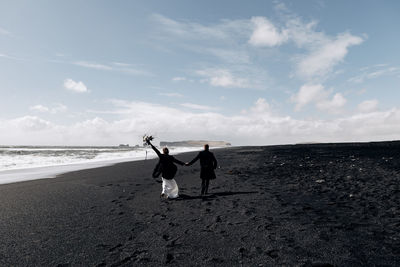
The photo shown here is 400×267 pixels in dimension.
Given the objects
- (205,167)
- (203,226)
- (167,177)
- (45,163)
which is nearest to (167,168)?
(167,177)

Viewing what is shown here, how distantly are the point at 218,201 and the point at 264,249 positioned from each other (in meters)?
4.79

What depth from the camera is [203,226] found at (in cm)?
752

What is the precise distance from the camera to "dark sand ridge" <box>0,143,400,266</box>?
551 centimetres

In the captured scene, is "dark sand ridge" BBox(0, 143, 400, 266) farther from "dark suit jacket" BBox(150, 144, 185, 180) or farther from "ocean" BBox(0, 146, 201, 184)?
"ocean" BBox(0, 146, 201, 184)

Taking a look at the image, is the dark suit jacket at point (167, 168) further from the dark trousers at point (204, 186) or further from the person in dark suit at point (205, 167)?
the dark trousers at point (204, 186)

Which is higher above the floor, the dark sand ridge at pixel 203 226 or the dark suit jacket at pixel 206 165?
the dark suit jacket at pixel 206 165

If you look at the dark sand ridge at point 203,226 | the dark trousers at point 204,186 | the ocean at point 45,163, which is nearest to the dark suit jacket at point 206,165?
the dark trousers at point 204,186

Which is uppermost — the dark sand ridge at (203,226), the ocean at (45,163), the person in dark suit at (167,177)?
the person in dark suit at (167,177)

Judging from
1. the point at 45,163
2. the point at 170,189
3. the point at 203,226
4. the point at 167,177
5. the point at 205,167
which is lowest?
the point at 203,226

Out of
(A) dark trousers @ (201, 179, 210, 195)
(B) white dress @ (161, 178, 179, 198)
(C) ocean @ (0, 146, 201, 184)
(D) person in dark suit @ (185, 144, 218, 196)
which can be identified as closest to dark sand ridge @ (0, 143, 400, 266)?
(A) dark trousers @ (201, 179, 210, 195)

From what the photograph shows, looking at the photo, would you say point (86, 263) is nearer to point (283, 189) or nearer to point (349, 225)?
point (349, 225)

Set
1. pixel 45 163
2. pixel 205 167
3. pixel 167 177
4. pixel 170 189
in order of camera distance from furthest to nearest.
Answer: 1. pixel 45 163
2. pixel 205 167
3. pixel 167 177
4. pixel 170 189

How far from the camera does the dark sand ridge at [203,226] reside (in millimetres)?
5512

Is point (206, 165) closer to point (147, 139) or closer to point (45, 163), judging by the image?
point (147, 139)
